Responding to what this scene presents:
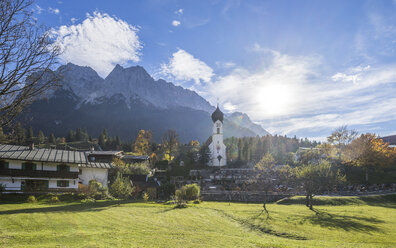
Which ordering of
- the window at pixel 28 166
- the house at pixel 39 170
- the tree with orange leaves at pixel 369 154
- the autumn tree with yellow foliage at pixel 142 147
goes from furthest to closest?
the autumn tree with yellow foliage at pixel 142 147 < the tree with orange leaves at pixel 369 154 < the window at pixel 28 166 < the house at pixel 39 170

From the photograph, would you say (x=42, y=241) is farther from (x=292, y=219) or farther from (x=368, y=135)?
(x=368, y=135)

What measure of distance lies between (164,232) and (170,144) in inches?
2519

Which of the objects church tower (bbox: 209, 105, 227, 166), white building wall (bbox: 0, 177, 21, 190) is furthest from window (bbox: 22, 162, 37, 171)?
Result: church tower (bbox: 209, 105, 227, 166)

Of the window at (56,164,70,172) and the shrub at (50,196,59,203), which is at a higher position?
the window at (56,164,70,172)

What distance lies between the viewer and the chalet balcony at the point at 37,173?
3025 centimetres

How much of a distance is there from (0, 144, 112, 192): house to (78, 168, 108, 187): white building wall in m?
0.76

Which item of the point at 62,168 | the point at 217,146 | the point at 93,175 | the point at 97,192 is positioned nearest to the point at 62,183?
the point at 62,168

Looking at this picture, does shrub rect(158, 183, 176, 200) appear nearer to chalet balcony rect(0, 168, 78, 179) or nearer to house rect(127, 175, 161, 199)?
house rect(127, 175, 161, 199)

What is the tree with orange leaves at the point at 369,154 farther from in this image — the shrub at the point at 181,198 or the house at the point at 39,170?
the house at the point at 39,170

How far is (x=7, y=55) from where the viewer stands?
789 cm

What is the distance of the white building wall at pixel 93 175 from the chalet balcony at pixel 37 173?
3901mm

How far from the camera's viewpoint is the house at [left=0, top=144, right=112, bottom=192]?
30453 millimetres

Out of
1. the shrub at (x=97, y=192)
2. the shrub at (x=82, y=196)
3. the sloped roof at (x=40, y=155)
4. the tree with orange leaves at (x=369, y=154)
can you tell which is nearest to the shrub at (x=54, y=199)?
the shrub at (x=82, y=196)

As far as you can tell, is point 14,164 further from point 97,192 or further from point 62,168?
point 97,192
